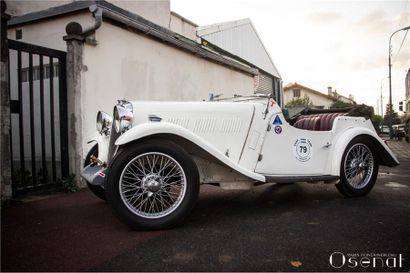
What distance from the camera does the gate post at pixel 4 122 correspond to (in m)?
4.42

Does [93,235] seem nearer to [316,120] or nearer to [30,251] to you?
[30,251]

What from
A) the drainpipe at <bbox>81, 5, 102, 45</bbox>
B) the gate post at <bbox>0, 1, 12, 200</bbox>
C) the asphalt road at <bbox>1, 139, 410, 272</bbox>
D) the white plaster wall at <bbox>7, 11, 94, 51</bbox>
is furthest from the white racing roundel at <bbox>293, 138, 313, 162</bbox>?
the white plaster wall at <bbox>7, 11, 94, 51</bbox>

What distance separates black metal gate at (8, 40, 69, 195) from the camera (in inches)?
195

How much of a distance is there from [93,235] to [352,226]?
252 centimetres

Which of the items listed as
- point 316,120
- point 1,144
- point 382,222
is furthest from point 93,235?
point 316,120

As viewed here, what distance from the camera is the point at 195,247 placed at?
2934 millimetres

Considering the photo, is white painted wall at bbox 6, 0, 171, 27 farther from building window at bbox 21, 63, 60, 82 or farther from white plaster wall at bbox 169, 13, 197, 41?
building window at bbox 21, 63, 60, 82

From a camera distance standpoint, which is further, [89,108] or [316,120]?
[89,108]

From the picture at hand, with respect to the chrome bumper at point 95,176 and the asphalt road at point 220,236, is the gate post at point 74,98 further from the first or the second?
the chrome bumper at point 95,176

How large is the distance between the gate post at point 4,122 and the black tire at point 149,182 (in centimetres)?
202

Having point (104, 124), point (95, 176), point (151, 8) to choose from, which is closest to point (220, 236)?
point (95, 176)

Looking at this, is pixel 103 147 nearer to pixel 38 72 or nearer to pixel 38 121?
pixel 38 121
